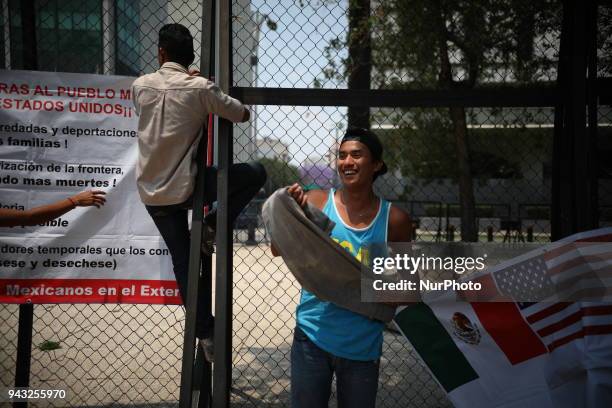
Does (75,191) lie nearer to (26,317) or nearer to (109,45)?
(26,317)

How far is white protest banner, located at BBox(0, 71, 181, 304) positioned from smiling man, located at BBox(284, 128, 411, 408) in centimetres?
166

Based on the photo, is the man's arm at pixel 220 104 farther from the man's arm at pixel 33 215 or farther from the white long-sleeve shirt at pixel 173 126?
the man's arm at pixel 33 215

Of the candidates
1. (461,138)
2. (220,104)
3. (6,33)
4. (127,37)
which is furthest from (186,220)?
(461,138)

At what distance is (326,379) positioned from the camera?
2.48 meters

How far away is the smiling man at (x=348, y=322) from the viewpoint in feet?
8.06

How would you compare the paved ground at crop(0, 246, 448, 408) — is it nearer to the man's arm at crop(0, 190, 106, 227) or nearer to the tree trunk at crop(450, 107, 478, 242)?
the man's arm at crop(0, 190, 106, 227)

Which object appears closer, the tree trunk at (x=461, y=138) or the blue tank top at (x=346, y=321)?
the blue tank top at (x=346, y=321)

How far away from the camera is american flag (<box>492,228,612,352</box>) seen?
2.66 meters

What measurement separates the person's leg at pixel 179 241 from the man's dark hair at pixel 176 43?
0.89 metres

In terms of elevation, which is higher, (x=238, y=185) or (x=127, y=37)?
(x=127, y=37)

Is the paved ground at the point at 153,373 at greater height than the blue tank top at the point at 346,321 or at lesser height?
lesser

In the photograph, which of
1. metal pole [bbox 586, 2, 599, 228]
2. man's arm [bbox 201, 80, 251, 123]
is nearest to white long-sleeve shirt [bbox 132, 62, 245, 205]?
man's arm [bbox 201, 80, 251, 123]

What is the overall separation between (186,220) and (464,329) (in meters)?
1.71

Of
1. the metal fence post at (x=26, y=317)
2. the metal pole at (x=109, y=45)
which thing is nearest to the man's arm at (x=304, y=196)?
the metal fence post at (x=26, y=317)
